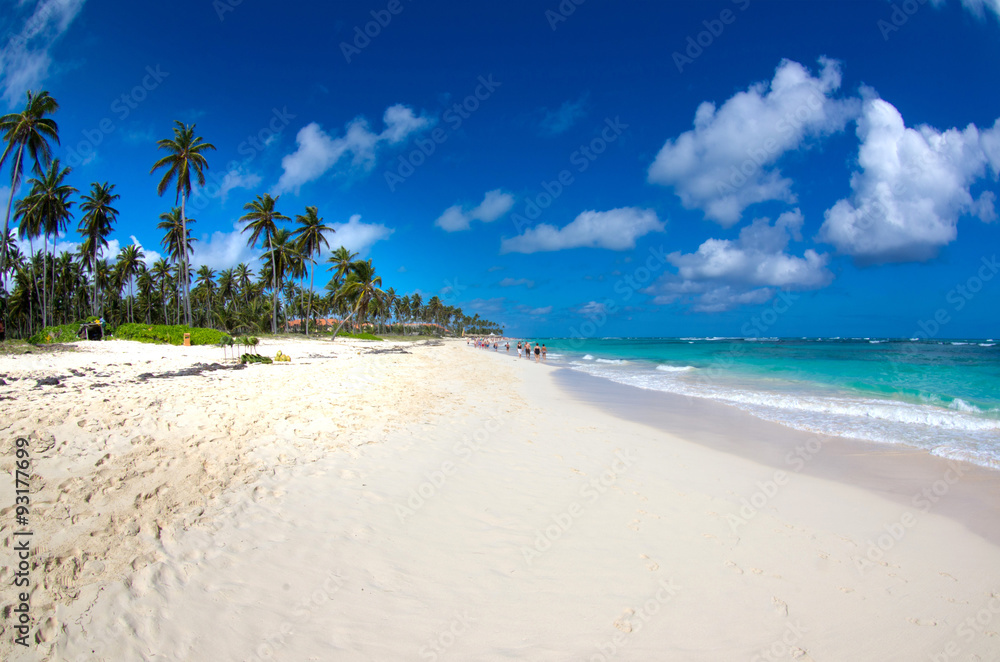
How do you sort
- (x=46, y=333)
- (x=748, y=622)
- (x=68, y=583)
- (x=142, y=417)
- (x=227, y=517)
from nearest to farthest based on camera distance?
(x=68, y=583) → (x=748, y=622) → (x=227, y=517) → (x=142, y=417) → (x=46, y=333)

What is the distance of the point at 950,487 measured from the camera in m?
6.14

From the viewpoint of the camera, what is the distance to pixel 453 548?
3.78m

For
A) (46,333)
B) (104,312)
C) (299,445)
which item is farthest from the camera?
(104,312)

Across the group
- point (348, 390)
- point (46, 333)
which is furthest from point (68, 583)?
point (46, 333)

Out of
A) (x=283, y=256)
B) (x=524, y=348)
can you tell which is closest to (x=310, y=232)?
(x=283, y=256)

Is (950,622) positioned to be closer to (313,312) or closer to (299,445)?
(299,445)

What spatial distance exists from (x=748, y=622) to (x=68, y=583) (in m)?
4.75
